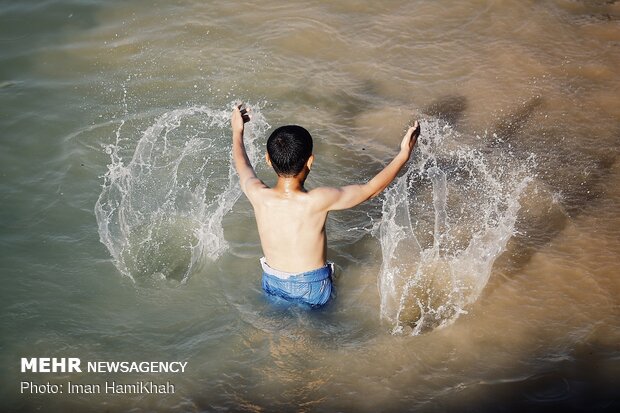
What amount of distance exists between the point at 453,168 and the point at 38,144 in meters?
3.85

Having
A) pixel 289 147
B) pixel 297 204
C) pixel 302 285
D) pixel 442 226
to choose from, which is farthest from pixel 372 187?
pixel 442 226

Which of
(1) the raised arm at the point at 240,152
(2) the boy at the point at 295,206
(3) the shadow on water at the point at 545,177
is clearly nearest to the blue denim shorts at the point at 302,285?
(2) the boy at the point at 295,206

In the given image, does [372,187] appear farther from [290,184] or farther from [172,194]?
[172,194]

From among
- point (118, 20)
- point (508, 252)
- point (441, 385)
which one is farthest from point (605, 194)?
point (118, 20)

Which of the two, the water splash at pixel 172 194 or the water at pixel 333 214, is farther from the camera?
the water splash at pixel 172 194

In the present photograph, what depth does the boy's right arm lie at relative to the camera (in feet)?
13.3

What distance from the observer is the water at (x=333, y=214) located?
4.41 metres

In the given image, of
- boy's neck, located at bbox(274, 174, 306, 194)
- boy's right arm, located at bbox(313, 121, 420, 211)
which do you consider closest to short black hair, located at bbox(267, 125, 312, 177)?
boy's neck, located at bbox(274, 174, 306, 194)

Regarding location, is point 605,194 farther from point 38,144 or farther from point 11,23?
point 11,23

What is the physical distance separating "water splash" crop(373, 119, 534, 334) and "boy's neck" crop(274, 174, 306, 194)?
1254mm

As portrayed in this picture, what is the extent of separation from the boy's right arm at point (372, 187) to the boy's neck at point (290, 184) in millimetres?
A: 115

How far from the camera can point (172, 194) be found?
19.3 ft

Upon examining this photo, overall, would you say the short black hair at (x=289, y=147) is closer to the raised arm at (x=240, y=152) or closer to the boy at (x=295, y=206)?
the boy at (x=295, y=206)

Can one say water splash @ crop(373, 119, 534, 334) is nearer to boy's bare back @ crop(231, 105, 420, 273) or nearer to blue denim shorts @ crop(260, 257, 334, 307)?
blue denim shorts @ crop(260, 257, 334, 307)
